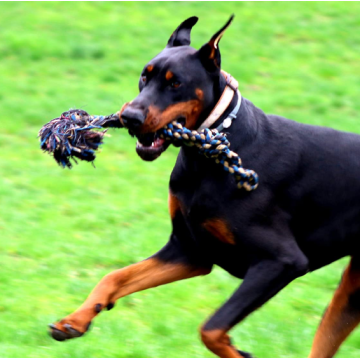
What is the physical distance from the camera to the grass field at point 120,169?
5.45 m

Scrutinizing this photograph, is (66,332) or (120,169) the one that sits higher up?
(66,332)

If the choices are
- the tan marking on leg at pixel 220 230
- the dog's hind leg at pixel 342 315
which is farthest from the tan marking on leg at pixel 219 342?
the dog's hind leg at pixel 342 315

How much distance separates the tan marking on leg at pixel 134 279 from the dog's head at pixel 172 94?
Result: 807 mm

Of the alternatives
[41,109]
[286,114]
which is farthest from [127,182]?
[286,114]

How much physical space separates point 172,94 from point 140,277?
1.19 metres

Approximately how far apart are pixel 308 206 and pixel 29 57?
8.15m

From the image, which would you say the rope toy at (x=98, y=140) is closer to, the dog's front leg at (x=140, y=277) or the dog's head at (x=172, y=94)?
the dog's head at (x=172, y=94)

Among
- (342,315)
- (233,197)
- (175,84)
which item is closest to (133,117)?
(175,84)

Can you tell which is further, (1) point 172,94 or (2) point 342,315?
(2) point 342,315

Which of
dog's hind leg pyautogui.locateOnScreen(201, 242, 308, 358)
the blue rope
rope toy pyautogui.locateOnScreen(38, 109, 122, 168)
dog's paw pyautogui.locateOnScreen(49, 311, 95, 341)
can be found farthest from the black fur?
dog's paw pyautogui.locateOnScreen(49, 311, 95, 341)

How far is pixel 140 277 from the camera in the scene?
4.64m

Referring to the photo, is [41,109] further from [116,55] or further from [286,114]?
[286,114]

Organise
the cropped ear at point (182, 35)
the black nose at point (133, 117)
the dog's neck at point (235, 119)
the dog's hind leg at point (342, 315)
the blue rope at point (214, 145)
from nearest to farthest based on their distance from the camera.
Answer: the black nose at point (133, 117)
the blue rope at point (214, 145)
the dog's neck at point (235, 119)
the cropped ear at point (182, 35)
the dog's hind leg at point (342, 315)

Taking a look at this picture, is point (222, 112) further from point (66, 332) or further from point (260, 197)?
point (66, 332)
